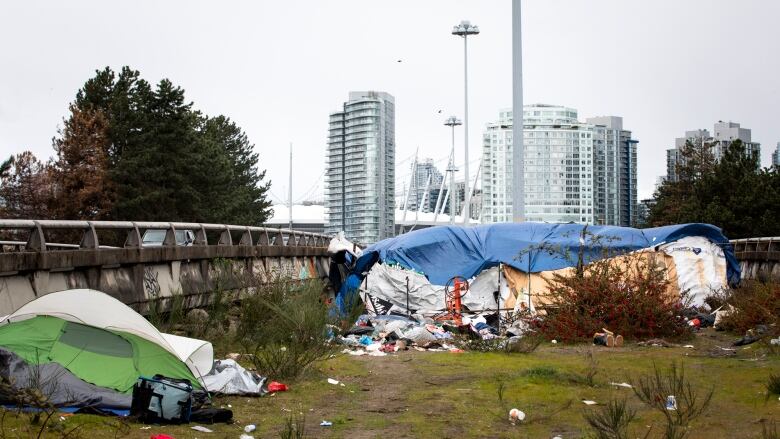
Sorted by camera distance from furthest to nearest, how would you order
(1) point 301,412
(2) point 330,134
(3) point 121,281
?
(2) point 330,134
(3) point 121,281
(1) point 301,412

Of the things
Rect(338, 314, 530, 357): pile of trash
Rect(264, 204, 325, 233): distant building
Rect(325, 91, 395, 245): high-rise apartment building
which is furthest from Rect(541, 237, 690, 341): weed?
Rect(264, 204, 325, 233): distant building

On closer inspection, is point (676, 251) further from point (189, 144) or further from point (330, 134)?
point (330, 134)

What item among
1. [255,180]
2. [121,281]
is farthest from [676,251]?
[255,180]

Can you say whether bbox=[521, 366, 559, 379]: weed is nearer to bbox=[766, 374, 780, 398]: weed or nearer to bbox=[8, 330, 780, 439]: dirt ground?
bbox=[8, 330, 780, 439]: dirt ground

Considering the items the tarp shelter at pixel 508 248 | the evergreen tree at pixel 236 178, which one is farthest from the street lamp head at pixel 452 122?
the tarp shelter at pixel 508 248

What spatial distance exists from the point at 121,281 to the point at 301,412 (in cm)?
561

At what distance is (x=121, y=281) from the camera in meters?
14.2

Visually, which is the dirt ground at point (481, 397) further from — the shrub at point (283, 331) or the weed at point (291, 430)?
the shrub at point (283, 331)

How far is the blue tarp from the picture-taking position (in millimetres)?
24094

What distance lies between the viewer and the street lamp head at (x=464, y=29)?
54.7 metres

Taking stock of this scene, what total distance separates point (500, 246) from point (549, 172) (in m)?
99.6

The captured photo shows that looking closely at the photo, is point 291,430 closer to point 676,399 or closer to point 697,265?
point 676,399

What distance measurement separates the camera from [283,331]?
13.4 meters

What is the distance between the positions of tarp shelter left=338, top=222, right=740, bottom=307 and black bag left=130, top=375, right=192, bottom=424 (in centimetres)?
1572
